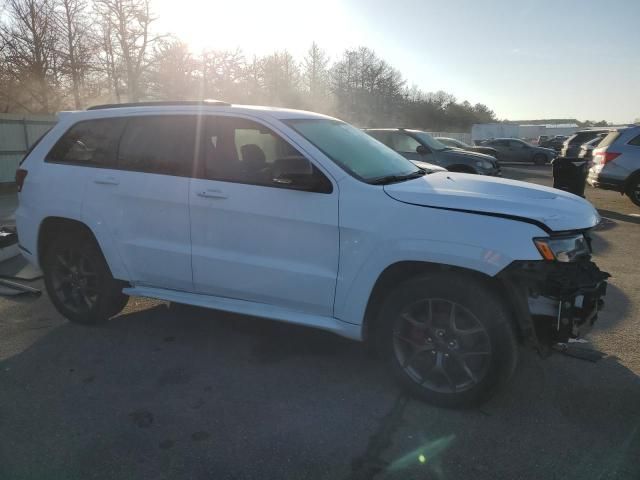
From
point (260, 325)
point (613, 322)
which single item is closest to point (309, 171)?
point (260, 325)

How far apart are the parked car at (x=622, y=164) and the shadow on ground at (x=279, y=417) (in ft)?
28.7

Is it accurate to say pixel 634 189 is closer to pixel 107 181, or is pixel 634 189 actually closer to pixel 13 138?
pixel 107 181

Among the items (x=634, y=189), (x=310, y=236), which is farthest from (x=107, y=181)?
(x=634, y=189)

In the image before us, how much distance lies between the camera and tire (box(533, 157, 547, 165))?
2855 cm

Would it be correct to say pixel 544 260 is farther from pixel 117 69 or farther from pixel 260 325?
pixel 117 69

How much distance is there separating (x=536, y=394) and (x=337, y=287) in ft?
4.91

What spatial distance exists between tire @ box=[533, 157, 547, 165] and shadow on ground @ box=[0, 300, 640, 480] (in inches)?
1074

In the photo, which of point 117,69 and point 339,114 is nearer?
point 117,69

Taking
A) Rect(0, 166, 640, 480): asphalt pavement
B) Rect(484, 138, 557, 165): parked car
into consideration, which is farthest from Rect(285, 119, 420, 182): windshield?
Rect(484, 138, 557, 165): parked car

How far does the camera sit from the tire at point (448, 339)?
9.77 ft

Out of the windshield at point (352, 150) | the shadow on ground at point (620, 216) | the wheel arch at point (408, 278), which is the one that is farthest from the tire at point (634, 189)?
the wheel arch at point (408, 278)

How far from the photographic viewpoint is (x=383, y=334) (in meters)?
3.29

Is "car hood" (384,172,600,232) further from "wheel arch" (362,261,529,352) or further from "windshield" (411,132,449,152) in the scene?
"windshield" (411,132,449,152)

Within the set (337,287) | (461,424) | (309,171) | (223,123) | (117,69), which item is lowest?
(461,424)
